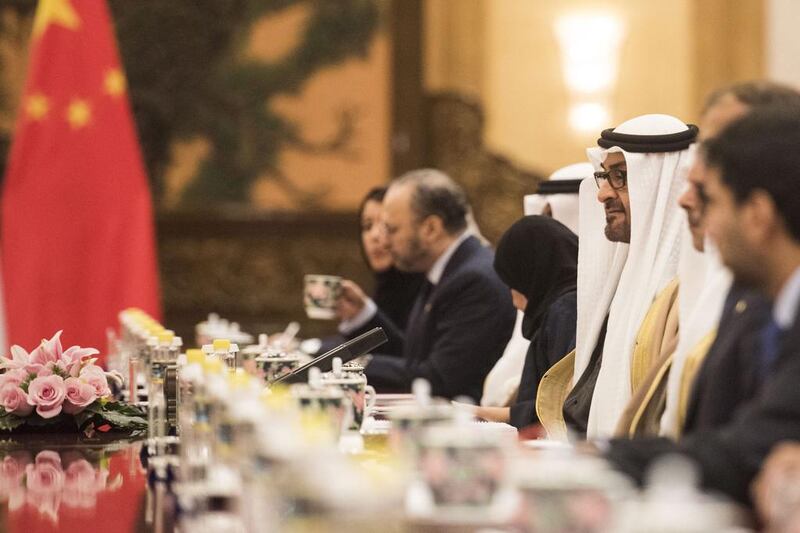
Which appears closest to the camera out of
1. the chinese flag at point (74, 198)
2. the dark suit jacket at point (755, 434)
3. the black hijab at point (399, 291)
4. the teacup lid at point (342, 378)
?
the dark suit jacket at point (755, 434)

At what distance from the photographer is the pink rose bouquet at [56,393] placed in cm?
361

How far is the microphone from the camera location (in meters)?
3.53

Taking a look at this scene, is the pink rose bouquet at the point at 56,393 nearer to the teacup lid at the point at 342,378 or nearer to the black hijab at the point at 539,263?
the teacup lid at the point at 342,378

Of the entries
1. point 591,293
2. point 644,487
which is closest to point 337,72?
point 591,293

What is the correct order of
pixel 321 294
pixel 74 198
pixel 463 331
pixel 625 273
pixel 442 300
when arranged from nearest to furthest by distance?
pixel 625 273 < pixel 463 331 < pixel 442 300 < pixel 321 294 < pixel 74 198

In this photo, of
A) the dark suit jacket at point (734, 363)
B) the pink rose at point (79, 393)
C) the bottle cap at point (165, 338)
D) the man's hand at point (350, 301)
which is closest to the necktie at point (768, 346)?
the dark suit jacket at point (734, 363)

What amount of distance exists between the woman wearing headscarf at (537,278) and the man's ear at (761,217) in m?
2.06

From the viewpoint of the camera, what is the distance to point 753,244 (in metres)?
2.14

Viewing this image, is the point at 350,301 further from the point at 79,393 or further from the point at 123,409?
the point at 79,393

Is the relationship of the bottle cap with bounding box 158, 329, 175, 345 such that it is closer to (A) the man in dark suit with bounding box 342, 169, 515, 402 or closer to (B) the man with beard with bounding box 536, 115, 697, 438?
(B) the man with beard with bounding box 536, 115, 697, 438

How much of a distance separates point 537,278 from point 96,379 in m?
1.49

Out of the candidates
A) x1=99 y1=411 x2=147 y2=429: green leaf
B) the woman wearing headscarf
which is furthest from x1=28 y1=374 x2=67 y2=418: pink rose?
the woman wearing headscarf

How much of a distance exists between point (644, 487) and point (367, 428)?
3.72 ft

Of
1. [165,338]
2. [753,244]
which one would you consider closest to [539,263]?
[165,338]
